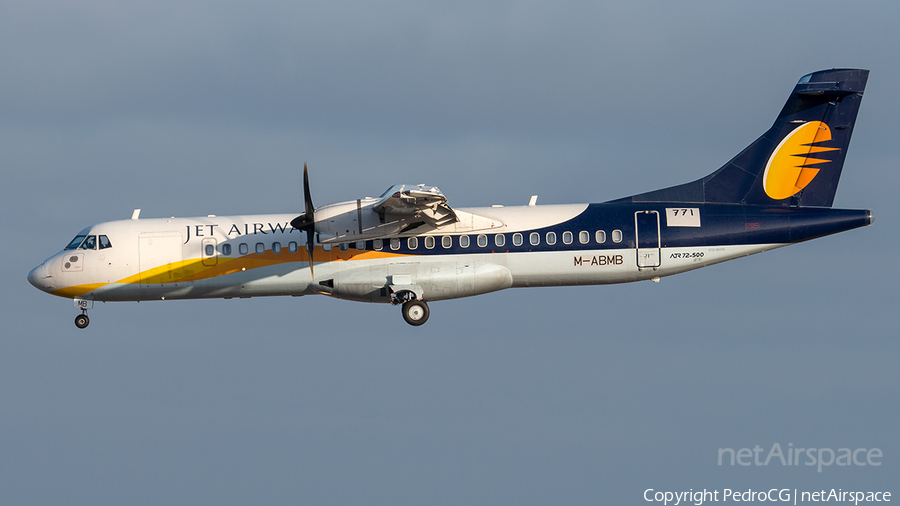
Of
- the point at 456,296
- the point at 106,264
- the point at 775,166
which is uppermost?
the point at 775,166

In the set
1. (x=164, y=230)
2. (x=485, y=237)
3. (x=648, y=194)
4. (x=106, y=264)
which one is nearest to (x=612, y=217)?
(x=648, y=194)

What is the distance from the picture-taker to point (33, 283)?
80.3ft

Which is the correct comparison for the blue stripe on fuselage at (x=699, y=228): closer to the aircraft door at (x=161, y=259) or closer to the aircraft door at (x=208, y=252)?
the aircraft door at (x=208, y=252)

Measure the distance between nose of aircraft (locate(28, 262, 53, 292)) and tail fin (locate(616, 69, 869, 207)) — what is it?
684 inches

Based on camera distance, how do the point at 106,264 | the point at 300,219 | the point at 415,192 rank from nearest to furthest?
the point at 415,192 < the point at 300,219 < the point at 106,264

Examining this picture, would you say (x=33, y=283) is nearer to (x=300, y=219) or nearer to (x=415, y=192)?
(x=300, y=219)

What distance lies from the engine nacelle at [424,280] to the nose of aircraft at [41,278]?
846cm

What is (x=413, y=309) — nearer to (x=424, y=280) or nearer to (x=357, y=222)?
(x=424, y=280)

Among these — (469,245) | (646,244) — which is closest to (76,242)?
(469,245)

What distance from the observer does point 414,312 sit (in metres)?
23.2

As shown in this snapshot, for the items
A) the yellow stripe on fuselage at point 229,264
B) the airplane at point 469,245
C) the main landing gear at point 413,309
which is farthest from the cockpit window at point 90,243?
the main landing gear at point 413,309

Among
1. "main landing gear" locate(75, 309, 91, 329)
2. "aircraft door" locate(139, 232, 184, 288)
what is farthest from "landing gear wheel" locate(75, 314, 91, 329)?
"aircraft door" locate(139, 232, 184, 288)

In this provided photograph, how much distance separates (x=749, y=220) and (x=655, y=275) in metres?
3.15

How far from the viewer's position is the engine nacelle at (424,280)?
2295 cm
